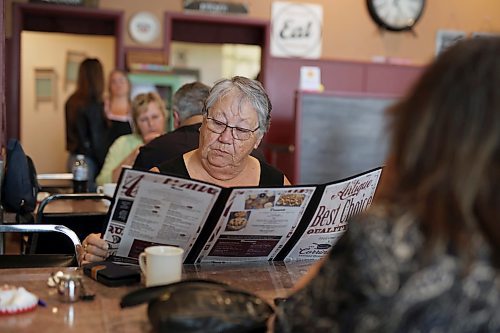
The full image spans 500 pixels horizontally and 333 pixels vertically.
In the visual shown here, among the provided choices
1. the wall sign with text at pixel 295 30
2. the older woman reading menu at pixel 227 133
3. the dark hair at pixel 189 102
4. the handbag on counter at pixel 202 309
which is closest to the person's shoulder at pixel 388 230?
the handbag on counter at pixel 202 309

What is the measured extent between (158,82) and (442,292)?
6.26 m

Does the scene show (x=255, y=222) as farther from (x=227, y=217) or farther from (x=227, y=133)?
(x=227, y=133)

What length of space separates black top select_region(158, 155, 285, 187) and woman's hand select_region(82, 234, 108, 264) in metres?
0.50

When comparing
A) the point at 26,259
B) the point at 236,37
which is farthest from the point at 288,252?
the point at 236,37

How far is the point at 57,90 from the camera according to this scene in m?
→ 8.95

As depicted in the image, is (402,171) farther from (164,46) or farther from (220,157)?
(164,46)

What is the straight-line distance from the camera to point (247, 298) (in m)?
1.32

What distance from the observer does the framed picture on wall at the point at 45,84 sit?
8867mm

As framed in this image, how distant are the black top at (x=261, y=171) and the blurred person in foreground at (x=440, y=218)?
1422 millimetres

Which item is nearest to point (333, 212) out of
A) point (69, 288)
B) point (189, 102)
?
point (69, 288)

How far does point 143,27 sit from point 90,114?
1.76 metres

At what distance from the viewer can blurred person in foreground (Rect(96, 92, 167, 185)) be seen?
438cm

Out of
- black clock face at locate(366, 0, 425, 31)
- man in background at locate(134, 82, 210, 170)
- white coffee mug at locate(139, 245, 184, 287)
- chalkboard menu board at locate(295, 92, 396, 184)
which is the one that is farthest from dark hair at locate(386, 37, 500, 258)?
black clock face at locate(366, 0, 425, 31)

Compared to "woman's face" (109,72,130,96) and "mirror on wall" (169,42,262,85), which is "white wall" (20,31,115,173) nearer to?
"mirror on wall" (169,42,262,85)
